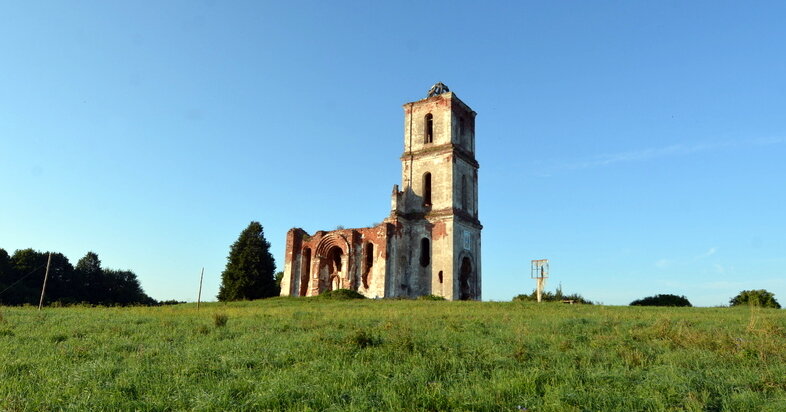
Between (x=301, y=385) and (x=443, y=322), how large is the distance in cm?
734

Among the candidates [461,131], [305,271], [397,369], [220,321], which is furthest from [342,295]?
[397,369]

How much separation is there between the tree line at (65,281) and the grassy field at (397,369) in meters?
41.8

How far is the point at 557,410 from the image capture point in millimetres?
6273

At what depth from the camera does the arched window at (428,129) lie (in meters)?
39.9

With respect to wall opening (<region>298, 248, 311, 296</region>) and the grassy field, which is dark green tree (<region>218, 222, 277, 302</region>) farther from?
the grassy field

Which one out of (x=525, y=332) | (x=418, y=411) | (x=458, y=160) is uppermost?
(x=458, y=160)

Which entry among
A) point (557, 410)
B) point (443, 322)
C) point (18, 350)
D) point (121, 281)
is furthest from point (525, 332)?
point (121, 281)

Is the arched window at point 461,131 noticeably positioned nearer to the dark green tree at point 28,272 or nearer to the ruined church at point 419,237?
the ruined church at point 419,237

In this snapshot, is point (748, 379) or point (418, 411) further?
point (748, 379)

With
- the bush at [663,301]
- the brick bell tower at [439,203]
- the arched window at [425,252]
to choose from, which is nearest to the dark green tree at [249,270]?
the brick bell tower at [439,203]

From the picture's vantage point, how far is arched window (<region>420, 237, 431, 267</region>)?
37403 millimetres

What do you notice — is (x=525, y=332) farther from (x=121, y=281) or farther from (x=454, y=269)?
(x=121, y=281)

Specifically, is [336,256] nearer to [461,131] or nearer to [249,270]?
[249,270]

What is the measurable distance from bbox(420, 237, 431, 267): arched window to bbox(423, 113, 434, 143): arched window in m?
7.01
